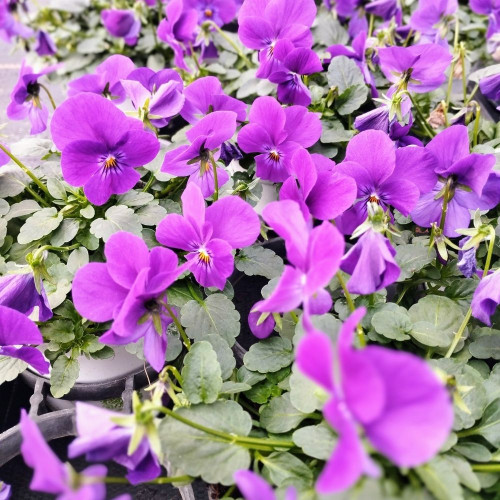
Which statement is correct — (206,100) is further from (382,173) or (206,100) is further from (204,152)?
(382,173)

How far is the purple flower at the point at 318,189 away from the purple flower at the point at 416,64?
1.19ft

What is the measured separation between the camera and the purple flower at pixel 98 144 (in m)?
0.77

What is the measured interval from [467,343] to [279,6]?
651mm

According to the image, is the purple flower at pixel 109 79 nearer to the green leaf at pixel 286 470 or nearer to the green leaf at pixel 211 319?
the green leaf at pixel 211 319

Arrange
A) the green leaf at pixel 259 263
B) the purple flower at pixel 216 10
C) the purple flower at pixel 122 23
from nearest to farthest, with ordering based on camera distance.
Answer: the green leaf at pixel 259 263 → the purple flower at pixel 216 10 → the purple flower at pixel 122 23

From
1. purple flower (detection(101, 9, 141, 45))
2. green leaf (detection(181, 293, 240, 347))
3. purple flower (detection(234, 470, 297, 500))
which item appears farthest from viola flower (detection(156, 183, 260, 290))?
purple flower (detection(101, 9, 141, 45))

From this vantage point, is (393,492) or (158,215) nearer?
(393,492)

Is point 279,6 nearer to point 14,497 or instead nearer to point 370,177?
point 370,177

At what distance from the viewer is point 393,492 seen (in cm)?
48

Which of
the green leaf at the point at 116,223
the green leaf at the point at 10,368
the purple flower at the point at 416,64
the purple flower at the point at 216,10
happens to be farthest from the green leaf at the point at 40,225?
the purple flower at the point at 216,10

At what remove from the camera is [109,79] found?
3.46 feet

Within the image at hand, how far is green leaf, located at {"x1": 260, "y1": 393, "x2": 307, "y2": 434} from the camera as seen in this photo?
0.70m

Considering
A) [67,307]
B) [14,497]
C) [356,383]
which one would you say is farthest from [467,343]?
[14,497]

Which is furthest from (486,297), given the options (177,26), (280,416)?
(177,26)
